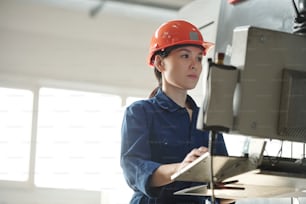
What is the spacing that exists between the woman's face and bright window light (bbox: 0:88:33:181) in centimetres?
247

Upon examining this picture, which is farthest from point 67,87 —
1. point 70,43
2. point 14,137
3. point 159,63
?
point 159,63

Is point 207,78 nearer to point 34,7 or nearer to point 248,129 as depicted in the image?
point 248,129

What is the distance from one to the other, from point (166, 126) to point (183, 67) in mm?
142

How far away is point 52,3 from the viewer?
137 inches

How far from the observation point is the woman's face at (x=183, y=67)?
136 centimetres

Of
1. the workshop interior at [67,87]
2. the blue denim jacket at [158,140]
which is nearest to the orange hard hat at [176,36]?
the blue denim jacket at [158,140]

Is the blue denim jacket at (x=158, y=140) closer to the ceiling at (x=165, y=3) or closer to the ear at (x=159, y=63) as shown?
the ear at (x=159, y=63)

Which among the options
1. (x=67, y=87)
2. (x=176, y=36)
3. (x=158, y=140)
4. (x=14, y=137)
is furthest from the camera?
(x=67, y=87)

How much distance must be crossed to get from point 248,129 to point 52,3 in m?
2.73

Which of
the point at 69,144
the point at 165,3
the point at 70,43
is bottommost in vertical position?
the point at 69,144

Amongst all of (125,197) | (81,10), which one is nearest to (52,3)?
(81,10)

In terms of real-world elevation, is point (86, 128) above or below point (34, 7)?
below

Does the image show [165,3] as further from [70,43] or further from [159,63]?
[159,63]

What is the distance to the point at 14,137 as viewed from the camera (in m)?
3.73
